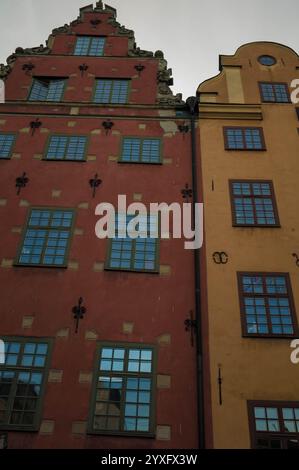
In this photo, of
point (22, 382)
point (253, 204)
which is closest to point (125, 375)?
point (22, 382)

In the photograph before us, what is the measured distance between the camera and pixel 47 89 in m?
17.7

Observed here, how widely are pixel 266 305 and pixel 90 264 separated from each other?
484 centimetres

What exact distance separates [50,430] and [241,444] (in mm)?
4175

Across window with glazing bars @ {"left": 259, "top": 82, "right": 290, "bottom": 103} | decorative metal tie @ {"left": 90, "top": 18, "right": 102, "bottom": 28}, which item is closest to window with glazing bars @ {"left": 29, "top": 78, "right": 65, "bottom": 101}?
decorative metal tie @ {"left": 90, "top": 18, "right": 102, "bottom": 28}

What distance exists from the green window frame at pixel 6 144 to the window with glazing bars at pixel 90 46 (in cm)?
545

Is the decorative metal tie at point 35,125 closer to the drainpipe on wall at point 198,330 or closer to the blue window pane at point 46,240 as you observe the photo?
the blue window pane at point 46,240

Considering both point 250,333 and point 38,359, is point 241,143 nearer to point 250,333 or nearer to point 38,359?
point 250,333

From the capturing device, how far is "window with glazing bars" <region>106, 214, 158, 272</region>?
12375 millimetres

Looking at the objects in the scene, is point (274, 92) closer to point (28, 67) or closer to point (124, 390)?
point (28, 67)

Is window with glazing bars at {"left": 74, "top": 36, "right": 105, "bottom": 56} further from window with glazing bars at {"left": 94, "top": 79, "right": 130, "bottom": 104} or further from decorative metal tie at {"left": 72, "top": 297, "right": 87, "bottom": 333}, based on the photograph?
decorative metal tie at {"left": 72, "top": 297, "right": 87, "bottom": 333}

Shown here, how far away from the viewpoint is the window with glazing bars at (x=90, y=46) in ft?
61.3

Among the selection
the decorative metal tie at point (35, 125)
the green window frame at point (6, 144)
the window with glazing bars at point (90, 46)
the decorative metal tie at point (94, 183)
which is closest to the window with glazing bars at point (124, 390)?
the decorative metal tie at point (94, 183)

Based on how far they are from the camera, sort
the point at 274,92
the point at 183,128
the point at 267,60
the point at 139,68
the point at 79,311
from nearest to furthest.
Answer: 1. the point at 79,311
2. the point at 183,128
3. the point at 274,92
4. the point at 139,68
5. the point at 267,60
